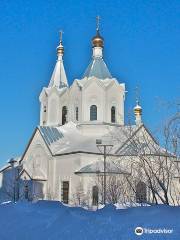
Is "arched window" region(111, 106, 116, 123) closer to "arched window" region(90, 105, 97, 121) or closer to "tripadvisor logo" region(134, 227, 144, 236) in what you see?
"arched window" region(90, 105, 97, 121)

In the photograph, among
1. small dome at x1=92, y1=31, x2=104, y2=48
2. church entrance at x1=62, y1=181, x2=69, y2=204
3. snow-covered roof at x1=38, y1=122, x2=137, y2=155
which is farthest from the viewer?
small dome at x1=92, y1=31, x2=104, y2=48

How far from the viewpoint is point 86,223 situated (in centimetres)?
512

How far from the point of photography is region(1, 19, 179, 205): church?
37.2 meters

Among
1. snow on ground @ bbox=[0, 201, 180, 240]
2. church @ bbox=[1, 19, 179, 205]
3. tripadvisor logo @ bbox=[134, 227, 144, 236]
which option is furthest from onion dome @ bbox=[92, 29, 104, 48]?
tripadvisor logo @ bbox=[134, 227, 144, 236]

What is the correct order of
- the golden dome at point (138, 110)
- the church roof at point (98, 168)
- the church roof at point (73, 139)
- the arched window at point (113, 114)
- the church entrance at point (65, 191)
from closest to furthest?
the church roof at point (98, 168) → the church entrance at point (65, 191) → the church roof at point (73, 139) → the arched window at point (113, 114) → the golden dome at point (138, 110)

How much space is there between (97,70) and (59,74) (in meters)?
5.27

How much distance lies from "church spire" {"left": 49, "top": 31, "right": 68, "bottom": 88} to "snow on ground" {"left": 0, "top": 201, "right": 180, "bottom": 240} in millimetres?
40575

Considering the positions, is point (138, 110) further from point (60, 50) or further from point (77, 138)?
point (60, 50)

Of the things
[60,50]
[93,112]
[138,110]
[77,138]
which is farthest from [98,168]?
[60,50]

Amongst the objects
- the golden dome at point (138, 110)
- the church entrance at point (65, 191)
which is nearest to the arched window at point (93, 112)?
the golden dome at point (138, 110)

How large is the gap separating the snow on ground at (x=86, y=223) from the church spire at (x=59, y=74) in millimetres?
40575

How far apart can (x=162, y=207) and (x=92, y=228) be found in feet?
3.00

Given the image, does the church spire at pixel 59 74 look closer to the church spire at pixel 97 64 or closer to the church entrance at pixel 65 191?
the church spire at pixel 97 64

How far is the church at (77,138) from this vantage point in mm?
37188
